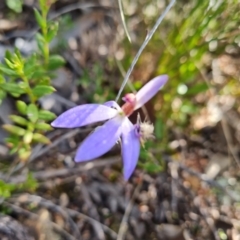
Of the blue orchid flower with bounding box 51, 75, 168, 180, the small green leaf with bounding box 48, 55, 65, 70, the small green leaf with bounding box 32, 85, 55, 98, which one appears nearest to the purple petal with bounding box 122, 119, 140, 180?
the blue orchid flower with bounding box 51, 75, 168, 180

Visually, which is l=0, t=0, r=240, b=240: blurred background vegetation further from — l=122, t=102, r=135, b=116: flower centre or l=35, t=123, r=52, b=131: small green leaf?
l=122, t=102, r=135, b=116: flower centre

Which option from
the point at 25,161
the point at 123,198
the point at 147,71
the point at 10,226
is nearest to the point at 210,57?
the point at 147,71

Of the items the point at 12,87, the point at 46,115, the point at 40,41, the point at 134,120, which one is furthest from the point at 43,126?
the point at 134,120

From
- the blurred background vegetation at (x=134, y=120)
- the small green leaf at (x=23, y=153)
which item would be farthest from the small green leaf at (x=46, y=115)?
the small green leaf at (x=23, y=153)

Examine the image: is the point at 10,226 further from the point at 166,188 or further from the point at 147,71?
the point at 147,71

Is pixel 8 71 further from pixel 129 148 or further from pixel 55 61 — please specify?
pixel 129 148

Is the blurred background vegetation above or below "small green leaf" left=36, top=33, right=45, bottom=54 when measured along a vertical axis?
below

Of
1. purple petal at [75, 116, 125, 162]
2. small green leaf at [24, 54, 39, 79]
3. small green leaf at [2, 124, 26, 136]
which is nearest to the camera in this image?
purple petal at [75, 116, 125, 162]

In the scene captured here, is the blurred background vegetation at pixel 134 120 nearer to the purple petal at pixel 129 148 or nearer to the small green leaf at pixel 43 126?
the small green leaf at pixel 43 126
